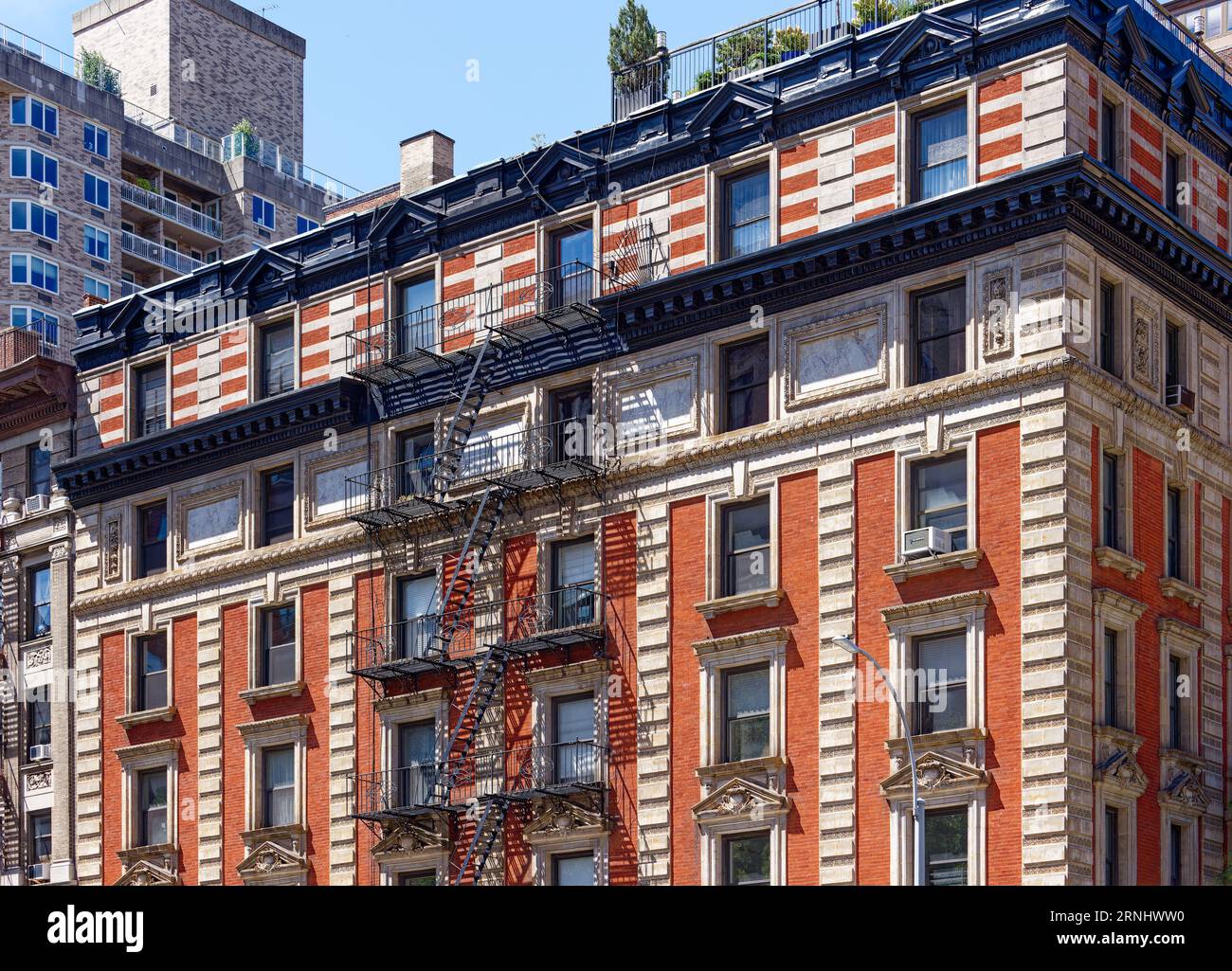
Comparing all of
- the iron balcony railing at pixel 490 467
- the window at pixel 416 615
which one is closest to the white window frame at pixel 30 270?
the iron balcony railing at pixel 490 467

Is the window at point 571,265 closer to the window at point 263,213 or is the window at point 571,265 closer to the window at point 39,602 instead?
the window at point 39,602

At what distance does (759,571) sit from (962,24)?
11867mm

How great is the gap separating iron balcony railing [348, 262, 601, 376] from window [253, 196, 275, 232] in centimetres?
5255

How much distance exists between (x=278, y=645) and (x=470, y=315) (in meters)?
9.81

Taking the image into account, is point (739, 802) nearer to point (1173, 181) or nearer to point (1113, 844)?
point (1113, 844)

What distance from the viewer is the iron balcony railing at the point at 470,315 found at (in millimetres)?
46656

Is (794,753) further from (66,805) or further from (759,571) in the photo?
(66,805)

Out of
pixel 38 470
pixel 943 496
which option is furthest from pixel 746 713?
pixel 38 470

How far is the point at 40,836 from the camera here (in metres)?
55.4

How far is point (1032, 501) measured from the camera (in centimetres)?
3828

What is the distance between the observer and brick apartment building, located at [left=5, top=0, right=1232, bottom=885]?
127ft

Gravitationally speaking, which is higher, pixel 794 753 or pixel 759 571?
pixel 759 571

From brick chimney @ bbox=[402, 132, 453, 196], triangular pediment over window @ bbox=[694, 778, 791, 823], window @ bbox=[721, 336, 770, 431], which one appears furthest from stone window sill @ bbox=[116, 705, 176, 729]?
window @ bbox=[721, 336, 770, 431]
